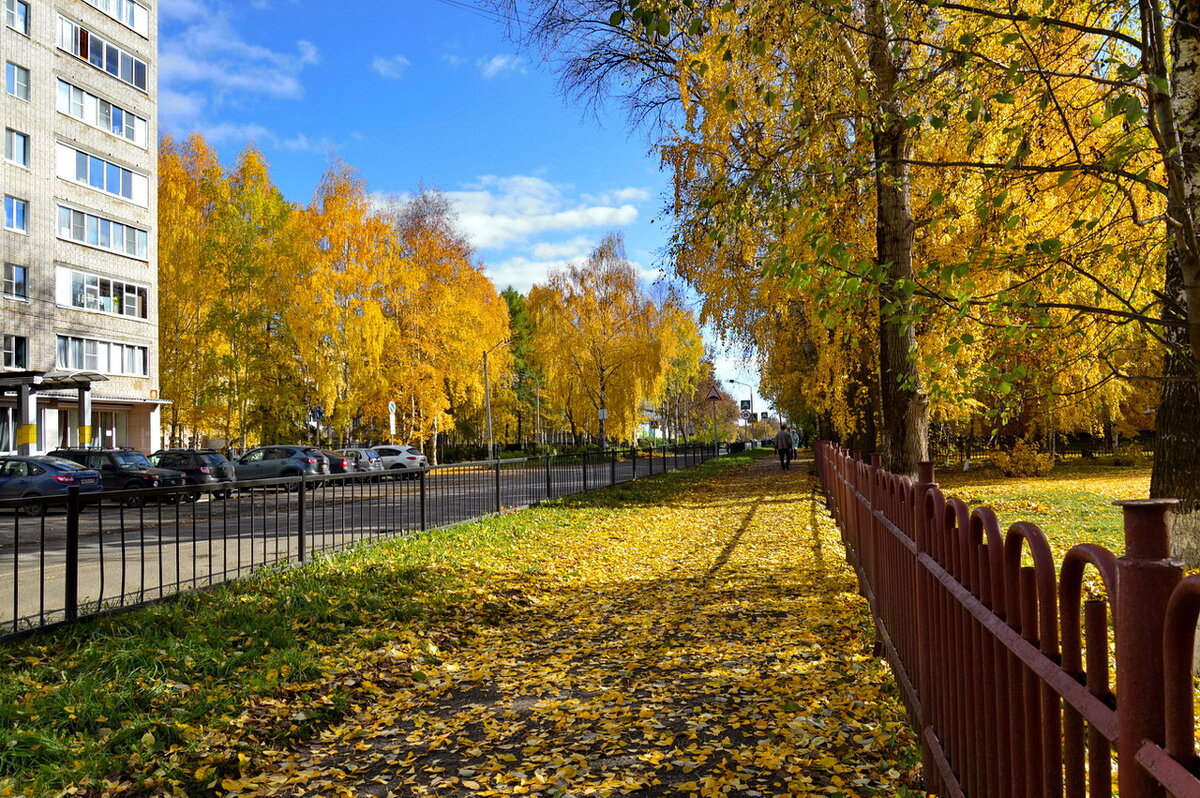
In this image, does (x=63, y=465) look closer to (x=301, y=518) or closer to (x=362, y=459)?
(x=362, y=459)

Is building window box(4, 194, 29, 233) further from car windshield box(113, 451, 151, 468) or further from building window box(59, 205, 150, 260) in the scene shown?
car windshield box(113, 451, 151, 468)

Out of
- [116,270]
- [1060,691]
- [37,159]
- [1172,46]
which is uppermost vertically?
[37,159]

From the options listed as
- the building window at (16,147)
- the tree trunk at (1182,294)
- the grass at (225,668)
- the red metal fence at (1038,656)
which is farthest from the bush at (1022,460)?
the building window at (16,147)

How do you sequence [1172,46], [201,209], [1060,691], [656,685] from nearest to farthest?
1. [1060,691]
2. [1172,46]
3. [656,685]
4. [201,209]

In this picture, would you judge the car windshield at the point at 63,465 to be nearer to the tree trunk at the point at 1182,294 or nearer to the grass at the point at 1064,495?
the grass at the point at 1064,495

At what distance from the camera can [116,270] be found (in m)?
35.6

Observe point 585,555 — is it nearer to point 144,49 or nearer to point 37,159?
point 37,159

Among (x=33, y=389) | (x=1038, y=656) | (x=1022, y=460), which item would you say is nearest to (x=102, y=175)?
(x=33, y=389)

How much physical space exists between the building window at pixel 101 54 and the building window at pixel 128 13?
1358mm

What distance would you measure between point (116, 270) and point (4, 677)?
3626 cm

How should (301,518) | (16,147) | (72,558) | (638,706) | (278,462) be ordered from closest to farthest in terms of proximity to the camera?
(638,706)
(72,558)
(301,518)
(278,462)
(16,147)

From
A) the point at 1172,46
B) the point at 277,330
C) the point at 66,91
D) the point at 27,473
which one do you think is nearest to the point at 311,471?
the point at 27,473

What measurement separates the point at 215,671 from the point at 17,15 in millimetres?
36718

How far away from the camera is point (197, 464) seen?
24.5 meters
